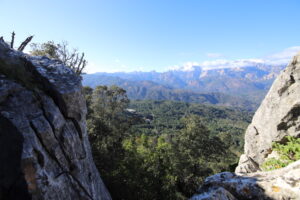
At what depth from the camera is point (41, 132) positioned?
658cm

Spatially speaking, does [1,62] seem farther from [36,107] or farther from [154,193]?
[154,193]

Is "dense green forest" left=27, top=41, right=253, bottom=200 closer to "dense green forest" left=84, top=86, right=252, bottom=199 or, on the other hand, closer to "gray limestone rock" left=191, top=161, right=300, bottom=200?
"dense green forest" left=84, top=86, right=252, bottom=199

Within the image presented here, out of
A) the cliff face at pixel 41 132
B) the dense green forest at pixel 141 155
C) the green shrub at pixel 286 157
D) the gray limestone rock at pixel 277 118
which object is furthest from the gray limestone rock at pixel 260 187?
the dense green forest at pixel 141 155

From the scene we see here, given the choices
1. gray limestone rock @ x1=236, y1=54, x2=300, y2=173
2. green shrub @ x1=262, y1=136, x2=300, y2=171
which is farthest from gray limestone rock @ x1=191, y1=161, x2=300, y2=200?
gray limestone rock @ x1=236, y1=54, x2=300, y2=173

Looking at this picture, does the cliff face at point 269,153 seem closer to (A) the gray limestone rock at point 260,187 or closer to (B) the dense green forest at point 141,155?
(A) the gray limestone rock at point 260,187

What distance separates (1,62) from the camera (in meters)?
7.48

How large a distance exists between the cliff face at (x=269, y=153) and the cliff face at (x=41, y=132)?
5.35 metres

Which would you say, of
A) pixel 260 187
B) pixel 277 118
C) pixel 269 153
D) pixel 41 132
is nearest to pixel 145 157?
pixel 269 153

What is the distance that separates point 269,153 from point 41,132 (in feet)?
56.1

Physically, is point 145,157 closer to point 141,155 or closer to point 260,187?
point 141,155

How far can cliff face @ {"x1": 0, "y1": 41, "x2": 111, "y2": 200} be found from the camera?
5.59m

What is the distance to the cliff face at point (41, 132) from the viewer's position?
5.59 meters

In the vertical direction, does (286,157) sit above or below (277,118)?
below

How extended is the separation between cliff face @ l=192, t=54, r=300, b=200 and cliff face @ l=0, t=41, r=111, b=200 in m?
5.35
